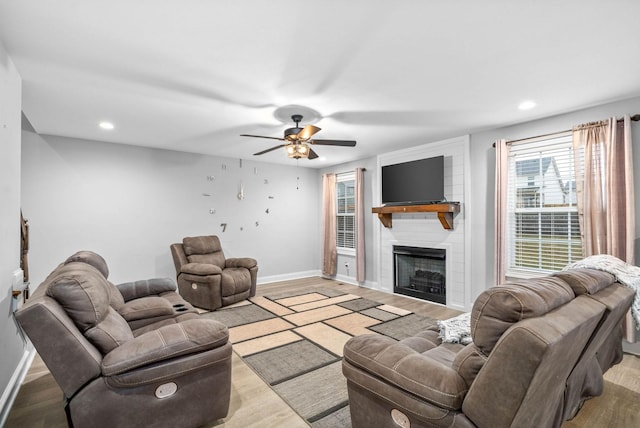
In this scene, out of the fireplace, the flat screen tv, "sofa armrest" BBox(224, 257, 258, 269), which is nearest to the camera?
the flat screen tv

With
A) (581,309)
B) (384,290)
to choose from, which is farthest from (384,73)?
(384,290)

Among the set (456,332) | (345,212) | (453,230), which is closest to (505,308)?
(456,332)

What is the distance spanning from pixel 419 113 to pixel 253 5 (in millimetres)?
2381

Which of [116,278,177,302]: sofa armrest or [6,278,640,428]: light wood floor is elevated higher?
[116,278,177,302]: sofa armrest

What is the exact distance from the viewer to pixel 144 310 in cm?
259

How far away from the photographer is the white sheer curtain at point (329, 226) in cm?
676

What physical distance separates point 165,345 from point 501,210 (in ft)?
12.9

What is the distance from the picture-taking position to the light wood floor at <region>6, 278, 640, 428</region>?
2062mm

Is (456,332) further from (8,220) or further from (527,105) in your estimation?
(8,220)

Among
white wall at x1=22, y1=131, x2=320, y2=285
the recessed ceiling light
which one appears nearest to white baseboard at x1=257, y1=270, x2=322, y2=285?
white wall at x1=22, y1=131, x2=320, y2=285

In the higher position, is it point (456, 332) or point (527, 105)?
point (527, 105)

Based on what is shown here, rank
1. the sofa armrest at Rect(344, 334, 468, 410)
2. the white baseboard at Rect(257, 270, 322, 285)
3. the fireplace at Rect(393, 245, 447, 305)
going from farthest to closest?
the white baseboard at Rect(257, 270, 322, 285), the fireplace at Rect(393, 245, 447, 305), the sofa armrest at Rect(344, 334, 468, 410)

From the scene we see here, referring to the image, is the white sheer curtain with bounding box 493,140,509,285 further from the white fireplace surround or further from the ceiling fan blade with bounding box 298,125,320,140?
the ceiling fan blade with bounding box 298,125,320,140

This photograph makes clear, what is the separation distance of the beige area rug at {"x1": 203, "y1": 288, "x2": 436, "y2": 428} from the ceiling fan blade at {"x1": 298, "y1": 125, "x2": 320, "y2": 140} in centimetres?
216
